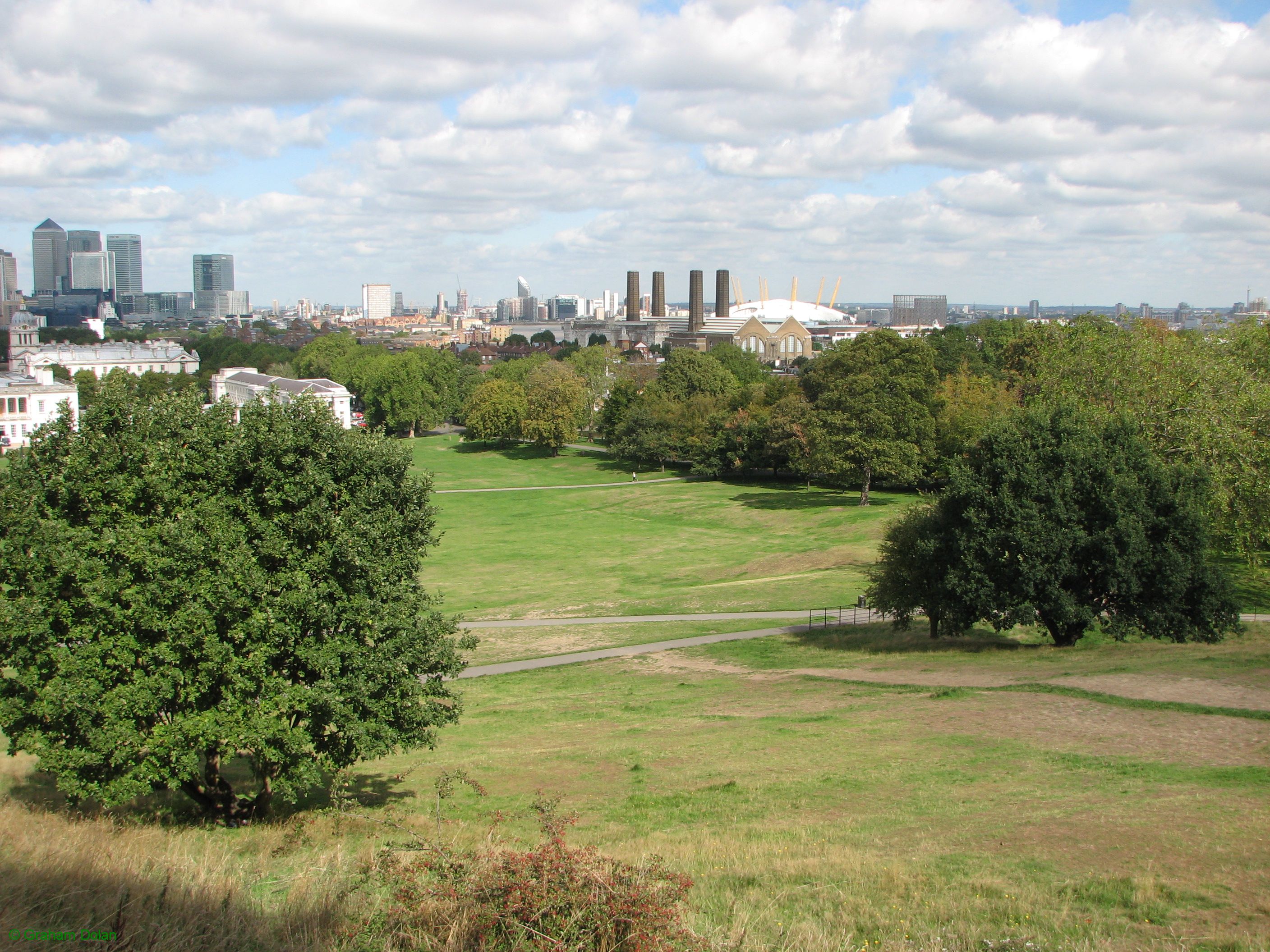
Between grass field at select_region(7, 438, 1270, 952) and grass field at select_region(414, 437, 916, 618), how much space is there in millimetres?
6082

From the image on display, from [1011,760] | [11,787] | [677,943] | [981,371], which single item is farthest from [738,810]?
[981,371]

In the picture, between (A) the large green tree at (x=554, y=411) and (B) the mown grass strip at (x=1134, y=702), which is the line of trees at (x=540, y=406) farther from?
(B) the mown grass strip at (x=1134, y=702)

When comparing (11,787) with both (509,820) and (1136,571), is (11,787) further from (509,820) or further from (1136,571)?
(1136,571)

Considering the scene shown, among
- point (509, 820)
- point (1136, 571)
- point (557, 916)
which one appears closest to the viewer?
point (557, 916)

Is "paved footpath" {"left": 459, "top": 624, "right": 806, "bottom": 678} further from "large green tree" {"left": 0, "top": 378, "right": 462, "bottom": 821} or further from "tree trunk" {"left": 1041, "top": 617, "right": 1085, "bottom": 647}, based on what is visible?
"large green tree" {"left": 0, "top": 378, "right": 462, "bottom": 821}

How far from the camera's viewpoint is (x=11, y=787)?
16109 millimetres

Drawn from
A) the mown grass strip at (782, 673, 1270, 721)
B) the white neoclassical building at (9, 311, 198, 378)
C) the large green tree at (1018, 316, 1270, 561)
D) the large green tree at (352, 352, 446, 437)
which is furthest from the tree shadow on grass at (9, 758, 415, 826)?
the white neoclassical building at (9, 311, 198, 378)

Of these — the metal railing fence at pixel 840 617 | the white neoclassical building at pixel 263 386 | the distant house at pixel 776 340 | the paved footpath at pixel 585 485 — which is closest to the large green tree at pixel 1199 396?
the metal railing fence at pixel 840 617

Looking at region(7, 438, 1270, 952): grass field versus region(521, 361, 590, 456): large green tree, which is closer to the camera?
region(7, 438, 1270, 952): grass field

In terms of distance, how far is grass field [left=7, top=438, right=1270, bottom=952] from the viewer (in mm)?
9477

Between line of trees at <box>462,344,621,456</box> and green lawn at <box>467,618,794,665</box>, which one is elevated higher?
line of trees at <box>462,344,621,456</box>

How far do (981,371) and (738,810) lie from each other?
7428cm

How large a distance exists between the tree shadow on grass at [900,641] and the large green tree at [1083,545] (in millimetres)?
1783

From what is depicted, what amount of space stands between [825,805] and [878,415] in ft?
160
